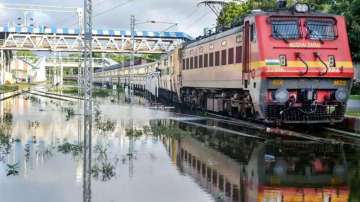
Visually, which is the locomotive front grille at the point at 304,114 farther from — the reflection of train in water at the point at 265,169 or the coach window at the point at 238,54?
the coach window at the point at 238,54

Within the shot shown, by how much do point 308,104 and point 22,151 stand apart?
9874mm

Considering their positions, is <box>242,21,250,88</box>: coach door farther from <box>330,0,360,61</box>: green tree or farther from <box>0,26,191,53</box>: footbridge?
<box>0,26,191,53</box>: footbridge

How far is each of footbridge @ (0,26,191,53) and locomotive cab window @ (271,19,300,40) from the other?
83911mm

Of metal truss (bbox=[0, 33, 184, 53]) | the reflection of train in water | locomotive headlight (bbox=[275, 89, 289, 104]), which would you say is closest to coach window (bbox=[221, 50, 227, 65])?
locomotive headlight (bbox=[275, 89, 289, 104])

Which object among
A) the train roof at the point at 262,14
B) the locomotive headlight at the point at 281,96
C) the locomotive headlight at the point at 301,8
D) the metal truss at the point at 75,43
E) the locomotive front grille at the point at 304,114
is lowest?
the locomotive front grille at the point at 304,114

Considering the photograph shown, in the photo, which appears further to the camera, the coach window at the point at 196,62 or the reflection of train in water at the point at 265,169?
the coach window at the point at 196,62

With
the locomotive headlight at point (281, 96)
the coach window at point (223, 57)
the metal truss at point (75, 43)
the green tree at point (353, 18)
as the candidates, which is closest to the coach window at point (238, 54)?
the coach window at point (223, 57)

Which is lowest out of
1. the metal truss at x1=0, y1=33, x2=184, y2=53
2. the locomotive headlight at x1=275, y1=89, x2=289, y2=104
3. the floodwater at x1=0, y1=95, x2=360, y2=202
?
the floodwater at x1=0, y1=95, x2=360, y2=202

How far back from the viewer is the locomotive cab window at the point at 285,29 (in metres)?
21.3

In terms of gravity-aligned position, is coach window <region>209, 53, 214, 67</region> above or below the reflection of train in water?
above

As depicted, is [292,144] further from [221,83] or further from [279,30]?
[221,83]

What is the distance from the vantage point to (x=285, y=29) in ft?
70.4

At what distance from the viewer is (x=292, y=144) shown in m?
17.1

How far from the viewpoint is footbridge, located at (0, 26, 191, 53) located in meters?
107
